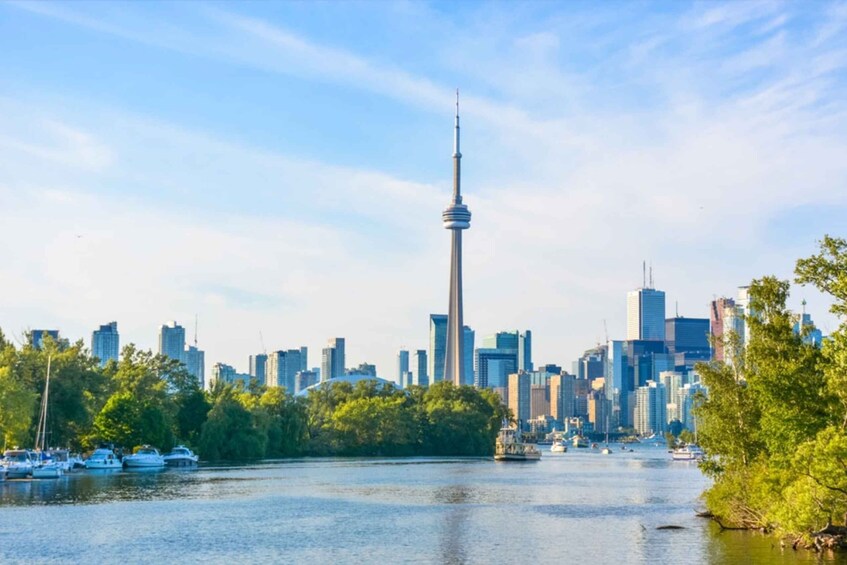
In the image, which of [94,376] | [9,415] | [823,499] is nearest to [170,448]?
[94,376]

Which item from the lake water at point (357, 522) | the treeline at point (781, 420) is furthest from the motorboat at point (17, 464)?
the treeline at point (781, 420)

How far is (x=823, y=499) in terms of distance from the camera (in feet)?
166

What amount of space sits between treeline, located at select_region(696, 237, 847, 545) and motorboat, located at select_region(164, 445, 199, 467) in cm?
8316

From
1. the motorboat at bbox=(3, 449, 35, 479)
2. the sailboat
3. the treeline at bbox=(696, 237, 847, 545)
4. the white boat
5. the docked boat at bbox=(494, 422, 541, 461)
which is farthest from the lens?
the docked boat at bbox=(494, 422, 541, 461)

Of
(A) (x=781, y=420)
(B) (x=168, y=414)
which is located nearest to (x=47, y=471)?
(B) (x=168, y=414)

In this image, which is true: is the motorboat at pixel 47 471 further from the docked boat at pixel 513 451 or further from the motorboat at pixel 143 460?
the docked boat at pixel 513 451

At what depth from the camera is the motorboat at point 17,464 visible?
10525 cm

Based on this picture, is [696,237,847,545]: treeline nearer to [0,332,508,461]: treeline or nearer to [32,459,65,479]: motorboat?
[32,459,65,479]: motorboat

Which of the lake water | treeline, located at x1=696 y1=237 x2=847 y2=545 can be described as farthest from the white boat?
treeline, located at x1=696 y1=237 x2=847 y2=545

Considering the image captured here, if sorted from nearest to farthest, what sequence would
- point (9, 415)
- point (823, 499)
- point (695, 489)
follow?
1. point (823, 499)
2. point (695, 489)
3. point (9, 415)

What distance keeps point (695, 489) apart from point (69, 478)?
194 ft

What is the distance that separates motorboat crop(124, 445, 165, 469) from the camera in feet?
438

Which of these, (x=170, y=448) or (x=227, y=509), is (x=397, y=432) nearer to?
(x=170, y=448)

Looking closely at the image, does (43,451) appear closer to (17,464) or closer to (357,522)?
(17,464)
